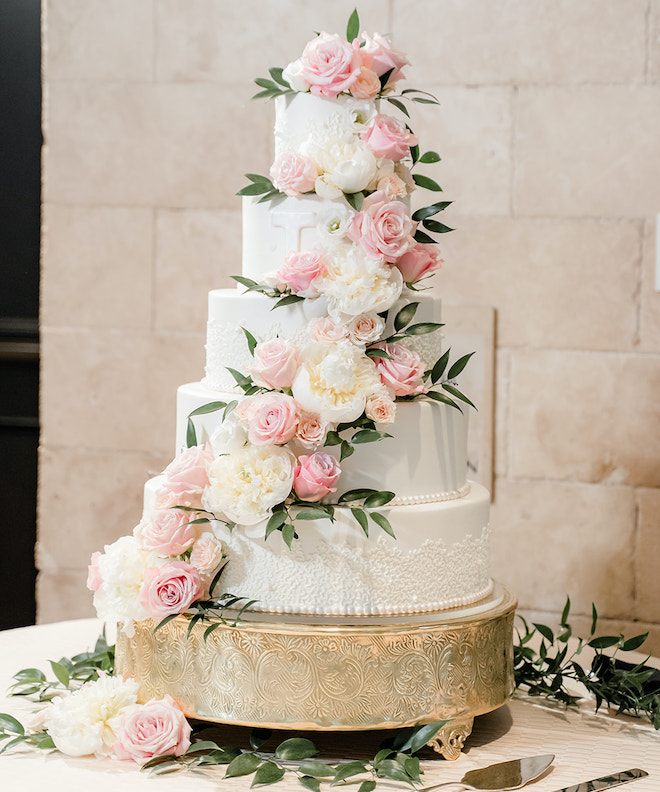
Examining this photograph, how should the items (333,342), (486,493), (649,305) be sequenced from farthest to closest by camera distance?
(649,305), (486,493), (333,342)

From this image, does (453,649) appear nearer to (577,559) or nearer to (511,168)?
(577,559)

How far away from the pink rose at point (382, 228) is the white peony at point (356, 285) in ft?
0.06

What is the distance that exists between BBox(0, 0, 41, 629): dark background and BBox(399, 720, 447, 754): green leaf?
215 cm

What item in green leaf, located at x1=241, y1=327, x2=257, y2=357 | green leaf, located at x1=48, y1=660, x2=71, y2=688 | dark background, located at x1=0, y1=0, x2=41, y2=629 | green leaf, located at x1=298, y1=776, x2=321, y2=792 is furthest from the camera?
dark background, located at x1=0, y1=0, x2=41, y2=629

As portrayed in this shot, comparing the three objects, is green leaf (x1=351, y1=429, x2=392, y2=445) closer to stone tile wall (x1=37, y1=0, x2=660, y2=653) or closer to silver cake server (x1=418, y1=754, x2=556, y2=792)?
silver cake server (x1=418, y1=754, x2=556, y2=792)

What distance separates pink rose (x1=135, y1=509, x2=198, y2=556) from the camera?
5.78 ft

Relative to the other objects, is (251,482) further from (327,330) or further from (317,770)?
(317,770)

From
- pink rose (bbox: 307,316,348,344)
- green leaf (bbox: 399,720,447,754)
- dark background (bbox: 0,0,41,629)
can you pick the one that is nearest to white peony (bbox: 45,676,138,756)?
green leaf (bbox: 399,720,447,754)

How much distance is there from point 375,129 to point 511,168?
119cm

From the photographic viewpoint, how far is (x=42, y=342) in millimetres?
3229

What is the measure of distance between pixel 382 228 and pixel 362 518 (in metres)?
0.49

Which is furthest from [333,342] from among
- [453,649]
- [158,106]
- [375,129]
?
[158,106]

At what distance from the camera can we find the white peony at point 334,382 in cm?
169

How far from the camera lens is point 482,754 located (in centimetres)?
178
